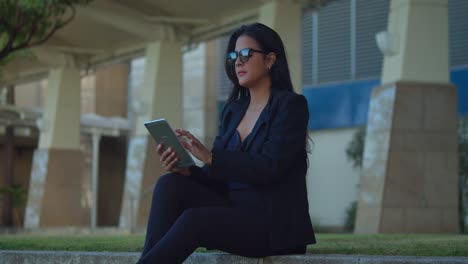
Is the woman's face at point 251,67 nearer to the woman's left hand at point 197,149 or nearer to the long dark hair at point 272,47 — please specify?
the long dark hair at point 272,47

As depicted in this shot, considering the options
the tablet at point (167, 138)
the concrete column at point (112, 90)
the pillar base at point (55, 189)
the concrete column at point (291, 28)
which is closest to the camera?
the tablet at point (167, 138)

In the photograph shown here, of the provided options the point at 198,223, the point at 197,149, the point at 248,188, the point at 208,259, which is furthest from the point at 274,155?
the point at 208,259

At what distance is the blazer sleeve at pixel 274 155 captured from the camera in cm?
467

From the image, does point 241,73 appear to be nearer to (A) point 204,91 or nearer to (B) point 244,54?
(B) point 244,54

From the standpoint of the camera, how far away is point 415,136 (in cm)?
1577

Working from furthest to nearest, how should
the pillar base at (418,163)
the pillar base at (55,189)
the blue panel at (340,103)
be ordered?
the pillar base at (55,189) → the blue panel at (340,103) → the pillar base at (418,163)

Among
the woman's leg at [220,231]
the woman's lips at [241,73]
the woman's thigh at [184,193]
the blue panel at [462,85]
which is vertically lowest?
the woman's leg at [220,231]

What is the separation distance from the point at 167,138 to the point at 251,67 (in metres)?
0.74

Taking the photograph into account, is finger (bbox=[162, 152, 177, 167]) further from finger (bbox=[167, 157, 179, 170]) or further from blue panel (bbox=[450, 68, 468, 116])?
blue panel (bbox=[450, 68, 468, 116])

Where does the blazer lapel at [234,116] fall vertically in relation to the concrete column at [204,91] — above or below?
below

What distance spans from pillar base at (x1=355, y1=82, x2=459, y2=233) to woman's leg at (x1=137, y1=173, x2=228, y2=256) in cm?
1118

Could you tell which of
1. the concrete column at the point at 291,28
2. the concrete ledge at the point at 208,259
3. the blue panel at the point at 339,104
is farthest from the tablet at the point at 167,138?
the blue panel at the point at 339,104

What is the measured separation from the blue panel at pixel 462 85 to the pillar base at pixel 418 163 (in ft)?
35.4

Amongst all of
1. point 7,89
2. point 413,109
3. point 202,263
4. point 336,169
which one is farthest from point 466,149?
point 7,89
